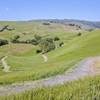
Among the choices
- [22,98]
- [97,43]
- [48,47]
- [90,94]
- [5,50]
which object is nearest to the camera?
[22,98]

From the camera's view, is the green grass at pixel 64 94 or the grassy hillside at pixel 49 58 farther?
the grassy hillside at pixel 49 58

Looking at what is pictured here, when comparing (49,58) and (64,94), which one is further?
(49,58)

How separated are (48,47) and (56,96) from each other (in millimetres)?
144319

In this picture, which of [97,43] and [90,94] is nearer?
[90,94]

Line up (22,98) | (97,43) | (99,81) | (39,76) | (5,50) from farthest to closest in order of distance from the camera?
(5,50)
(97,43)
(39,76)
(99,81)
(22,98)

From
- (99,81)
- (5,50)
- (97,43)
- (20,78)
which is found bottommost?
(5,50)

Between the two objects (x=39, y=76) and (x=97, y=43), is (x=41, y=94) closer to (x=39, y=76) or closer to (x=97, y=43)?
(x=39, y=76)

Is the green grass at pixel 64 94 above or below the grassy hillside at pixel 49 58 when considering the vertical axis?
above

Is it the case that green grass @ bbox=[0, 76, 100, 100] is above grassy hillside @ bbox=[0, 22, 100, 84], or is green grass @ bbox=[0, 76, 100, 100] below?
above

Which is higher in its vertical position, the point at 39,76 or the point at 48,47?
the point at 39,76

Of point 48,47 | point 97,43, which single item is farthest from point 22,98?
point 48,47

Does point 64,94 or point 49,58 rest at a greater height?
point 64,94

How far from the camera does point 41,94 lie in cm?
1084

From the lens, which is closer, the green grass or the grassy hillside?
the green grass
